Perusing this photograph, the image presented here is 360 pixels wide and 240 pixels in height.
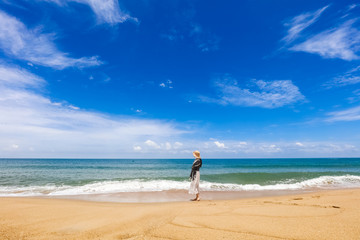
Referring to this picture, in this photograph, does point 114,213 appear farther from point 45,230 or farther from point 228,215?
point 228,215

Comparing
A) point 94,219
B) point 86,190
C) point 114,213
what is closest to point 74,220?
point 94,219

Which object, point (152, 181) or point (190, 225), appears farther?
point (152, 181)

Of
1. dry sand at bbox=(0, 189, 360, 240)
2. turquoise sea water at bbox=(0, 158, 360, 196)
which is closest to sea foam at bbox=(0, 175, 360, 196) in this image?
turquoise sea water at bbox=(0, 158, 360, 196)

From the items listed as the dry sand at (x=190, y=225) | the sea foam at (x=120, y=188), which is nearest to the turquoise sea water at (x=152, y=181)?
the sea foam at (x=120, y=188)

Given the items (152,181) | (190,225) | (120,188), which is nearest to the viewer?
(190,225)

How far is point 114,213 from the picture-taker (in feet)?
17.5

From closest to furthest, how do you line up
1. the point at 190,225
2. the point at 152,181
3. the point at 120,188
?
1. the point at 190,225
2. the point at 120,188
3. the point at 152,181

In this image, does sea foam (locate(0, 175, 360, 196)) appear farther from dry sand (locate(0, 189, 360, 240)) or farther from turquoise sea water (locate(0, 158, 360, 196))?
dry sand (locate(0, 189, 360, 240))

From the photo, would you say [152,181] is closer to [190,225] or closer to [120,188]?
[120,188]

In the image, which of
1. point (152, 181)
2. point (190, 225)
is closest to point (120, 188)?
point (152, 181)

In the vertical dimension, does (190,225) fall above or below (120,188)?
above

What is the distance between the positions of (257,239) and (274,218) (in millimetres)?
1405

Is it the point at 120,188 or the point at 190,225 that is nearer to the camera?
the point at 190,225

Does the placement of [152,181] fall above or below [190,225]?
below
